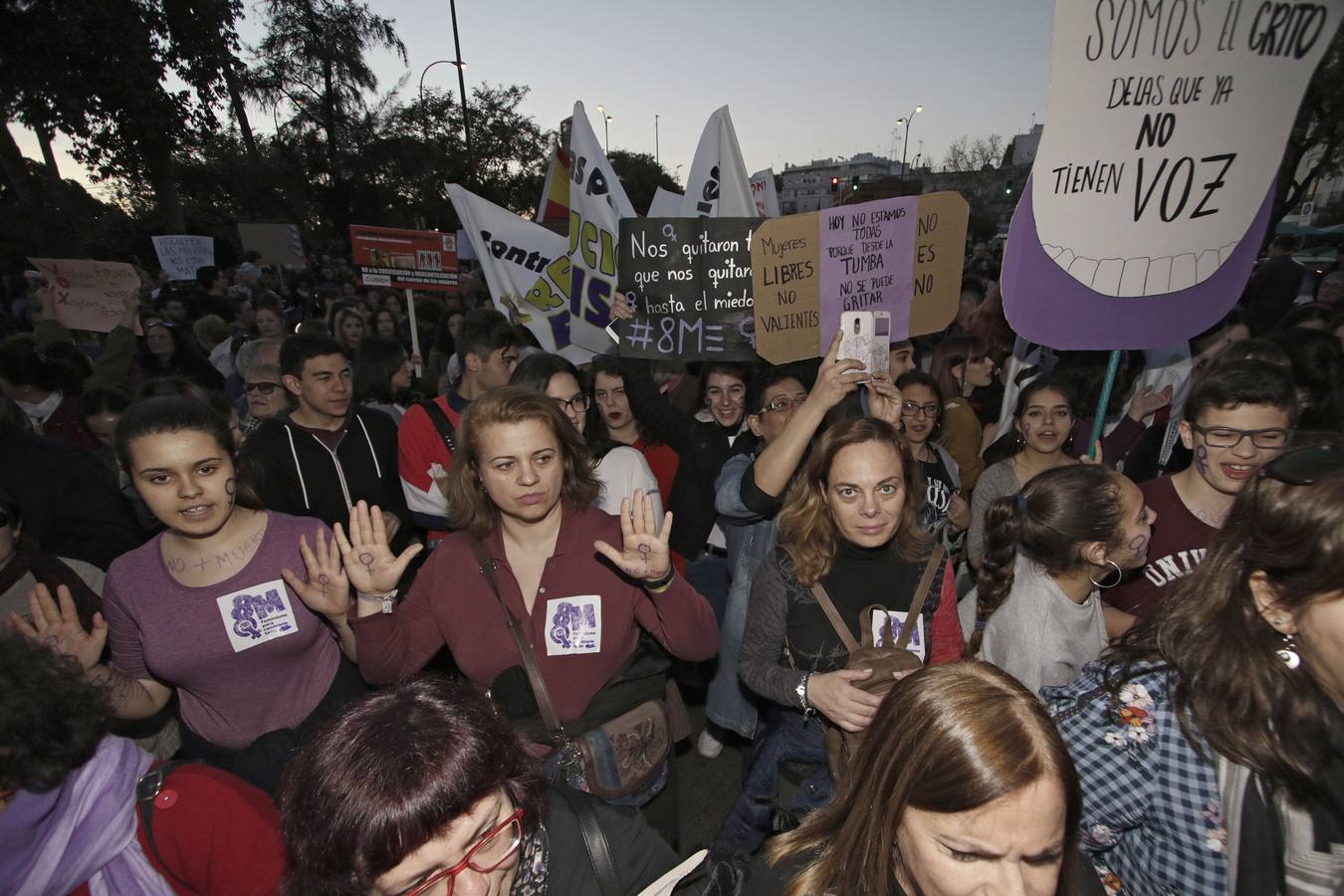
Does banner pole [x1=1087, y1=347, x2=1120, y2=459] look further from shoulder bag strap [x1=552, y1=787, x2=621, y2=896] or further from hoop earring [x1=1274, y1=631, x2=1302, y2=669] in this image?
shoulder bag strap [x1=552, y1=787, x2=621, y2=896]

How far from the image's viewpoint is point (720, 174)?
5.19 m

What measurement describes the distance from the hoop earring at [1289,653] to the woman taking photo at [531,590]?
1.39 metres

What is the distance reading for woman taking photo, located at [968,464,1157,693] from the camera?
218 cm

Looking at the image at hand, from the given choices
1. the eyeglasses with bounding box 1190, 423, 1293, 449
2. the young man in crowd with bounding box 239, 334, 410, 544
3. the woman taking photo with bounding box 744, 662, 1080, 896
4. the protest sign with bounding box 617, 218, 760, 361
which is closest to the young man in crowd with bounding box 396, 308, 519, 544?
the young man in crowd with bounding box 239, 334, 410, 544

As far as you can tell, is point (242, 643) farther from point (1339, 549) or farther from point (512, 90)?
point (512, 90)

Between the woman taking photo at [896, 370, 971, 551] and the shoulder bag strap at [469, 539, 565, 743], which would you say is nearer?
the shoulder bag strap at [469, 539, 565, 743]

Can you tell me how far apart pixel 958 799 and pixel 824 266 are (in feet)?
9.95

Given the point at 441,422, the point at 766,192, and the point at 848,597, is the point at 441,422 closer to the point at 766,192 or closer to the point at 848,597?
the point at 848,597

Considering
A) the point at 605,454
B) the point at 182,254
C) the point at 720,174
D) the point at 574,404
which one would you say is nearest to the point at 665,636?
the point at 605,454

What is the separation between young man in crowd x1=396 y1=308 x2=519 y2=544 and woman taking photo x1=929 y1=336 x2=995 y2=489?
2754mm

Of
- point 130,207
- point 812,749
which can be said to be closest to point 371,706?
point 812,749

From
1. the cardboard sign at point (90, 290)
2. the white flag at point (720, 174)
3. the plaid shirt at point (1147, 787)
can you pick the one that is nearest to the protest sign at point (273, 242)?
the cardboard sign at point (90, 290)

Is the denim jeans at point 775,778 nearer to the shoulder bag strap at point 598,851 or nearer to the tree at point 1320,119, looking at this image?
the shoulder bag strap at point 598,851

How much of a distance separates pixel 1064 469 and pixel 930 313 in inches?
75.5
